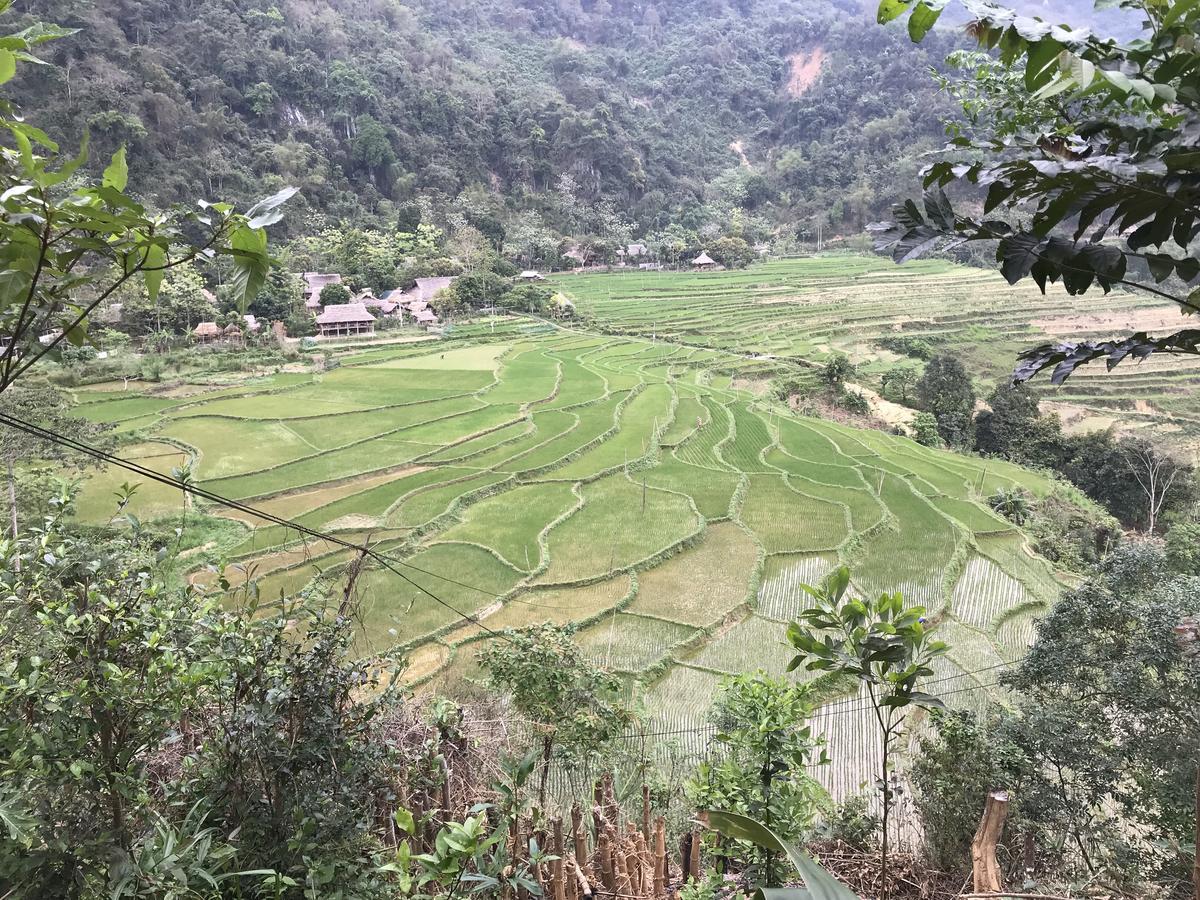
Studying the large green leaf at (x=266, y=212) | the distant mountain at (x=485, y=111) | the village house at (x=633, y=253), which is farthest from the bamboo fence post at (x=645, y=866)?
the village house at (x=633, y=253)

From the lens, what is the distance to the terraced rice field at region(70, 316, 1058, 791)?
8.42m

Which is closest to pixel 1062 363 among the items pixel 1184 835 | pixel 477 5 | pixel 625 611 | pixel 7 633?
pixel 7 633

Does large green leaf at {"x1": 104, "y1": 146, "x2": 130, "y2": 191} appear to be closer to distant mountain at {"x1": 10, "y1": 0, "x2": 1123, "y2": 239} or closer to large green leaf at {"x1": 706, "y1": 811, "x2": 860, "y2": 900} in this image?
large green leaf at {"x1": 706, "y1": 811, "x2": 860, "y2": 900}

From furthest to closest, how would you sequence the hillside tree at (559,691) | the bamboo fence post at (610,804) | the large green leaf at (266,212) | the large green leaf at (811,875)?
1. the hillside tree at (559,691)
2. the bamboo fence post at (610,804)
3. the large green leaf at (266,212)
4. the large green leaf at (811,875)

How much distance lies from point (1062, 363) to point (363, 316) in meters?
29.1

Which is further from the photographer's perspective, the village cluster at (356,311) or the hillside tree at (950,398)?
the village cluster at (356,311)

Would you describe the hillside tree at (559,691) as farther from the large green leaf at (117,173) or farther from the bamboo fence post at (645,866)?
the large green leaf at (117,173)

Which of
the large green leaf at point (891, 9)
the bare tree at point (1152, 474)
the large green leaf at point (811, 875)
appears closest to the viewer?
the large green leaf at point (811, 875)

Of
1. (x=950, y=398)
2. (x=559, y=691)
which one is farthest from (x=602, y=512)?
(x=950, y=398)

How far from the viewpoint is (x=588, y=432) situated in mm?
15648

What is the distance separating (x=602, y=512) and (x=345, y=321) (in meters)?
20.0

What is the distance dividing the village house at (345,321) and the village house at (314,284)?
70.8 inches

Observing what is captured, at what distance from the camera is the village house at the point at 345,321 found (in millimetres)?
27141

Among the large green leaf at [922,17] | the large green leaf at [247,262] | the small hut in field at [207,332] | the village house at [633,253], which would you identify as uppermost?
the large green leaf at [922,17]
